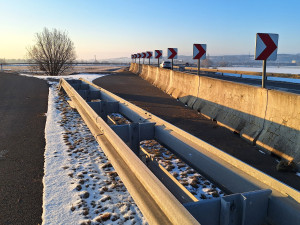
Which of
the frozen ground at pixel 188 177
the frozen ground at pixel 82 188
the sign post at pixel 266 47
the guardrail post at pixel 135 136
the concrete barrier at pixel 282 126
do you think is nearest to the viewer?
the frozen ground at pixel 82 188

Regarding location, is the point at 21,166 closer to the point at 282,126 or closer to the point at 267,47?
the point at 282,126

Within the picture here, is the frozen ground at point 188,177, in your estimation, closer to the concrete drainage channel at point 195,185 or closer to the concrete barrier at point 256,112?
the concrete drainage channel at point 195,185

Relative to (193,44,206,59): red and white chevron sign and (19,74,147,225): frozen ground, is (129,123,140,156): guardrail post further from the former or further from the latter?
(193,44,206,59): red and white chevron sign

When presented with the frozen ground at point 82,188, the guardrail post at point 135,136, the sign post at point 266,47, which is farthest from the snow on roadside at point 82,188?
the sign post at point 266,47

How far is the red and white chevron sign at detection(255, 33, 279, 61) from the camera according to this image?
6309mm

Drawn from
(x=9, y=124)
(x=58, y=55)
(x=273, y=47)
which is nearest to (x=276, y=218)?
(x=273, y=47)

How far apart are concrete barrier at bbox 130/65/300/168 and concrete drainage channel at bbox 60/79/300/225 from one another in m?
2.04

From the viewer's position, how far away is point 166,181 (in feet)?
11.8

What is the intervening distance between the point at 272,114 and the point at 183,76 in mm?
6686

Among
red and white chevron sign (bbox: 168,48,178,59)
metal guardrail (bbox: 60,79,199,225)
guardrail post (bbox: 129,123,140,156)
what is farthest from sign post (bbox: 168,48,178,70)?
metal guardrail (bbox: 60,79,199,225)

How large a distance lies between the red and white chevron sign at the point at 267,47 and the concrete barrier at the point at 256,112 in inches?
33.8

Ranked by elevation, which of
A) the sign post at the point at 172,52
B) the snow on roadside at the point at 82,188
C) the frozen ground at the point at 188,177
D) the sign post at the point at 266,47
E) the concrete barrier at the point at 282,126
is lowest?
the frozen ground at the point at 188,177

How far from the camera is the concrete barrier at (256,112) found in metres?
4.98

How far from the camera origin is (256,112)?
6.11 m
